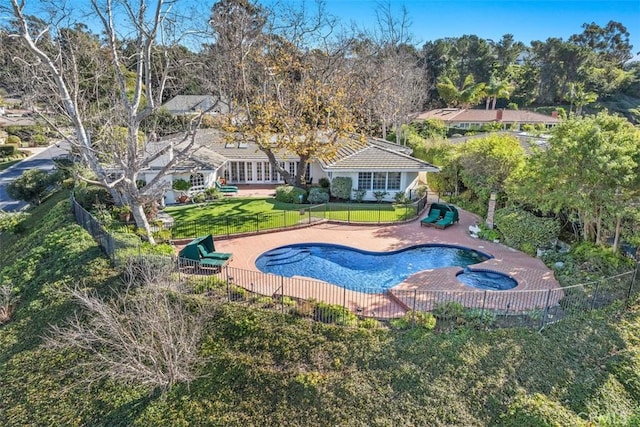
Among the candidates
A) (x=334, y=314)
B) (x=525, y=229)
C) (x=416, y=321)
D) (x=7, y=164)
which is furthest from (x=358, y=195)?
(x=7, y=164)

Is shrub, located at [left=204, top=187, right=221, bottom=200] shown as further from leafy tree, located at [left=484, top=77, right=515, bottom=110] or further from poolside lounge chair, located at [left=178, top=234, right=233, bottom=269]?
leafy tree, located at [left=484, top=77, right=515, bottom=110]

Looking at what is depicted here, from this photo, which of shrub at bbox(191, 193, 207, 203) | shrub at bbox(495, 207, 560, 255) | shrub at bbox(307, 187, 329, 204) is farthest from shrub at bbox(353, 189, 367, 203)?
shrub at bbox(191, 193, 207, 203)

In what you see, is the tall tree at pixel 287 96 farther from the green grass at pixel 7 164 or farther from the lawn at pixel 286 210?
the green grass at pixel 7 164

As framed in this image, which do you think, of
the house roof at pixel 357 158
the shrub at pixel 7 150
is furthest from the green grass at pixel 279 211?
the shrub at pixel 7 150

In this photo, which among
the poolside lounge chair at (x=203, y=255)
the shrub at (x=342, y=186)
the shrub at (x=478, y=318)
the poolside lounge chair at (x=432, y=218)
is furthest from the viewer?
the shrub at (x=342, y=186)

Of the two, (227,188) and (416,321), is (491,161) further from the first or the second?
(227,188)

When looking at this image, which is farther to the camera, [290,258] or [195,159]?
[195,159]
